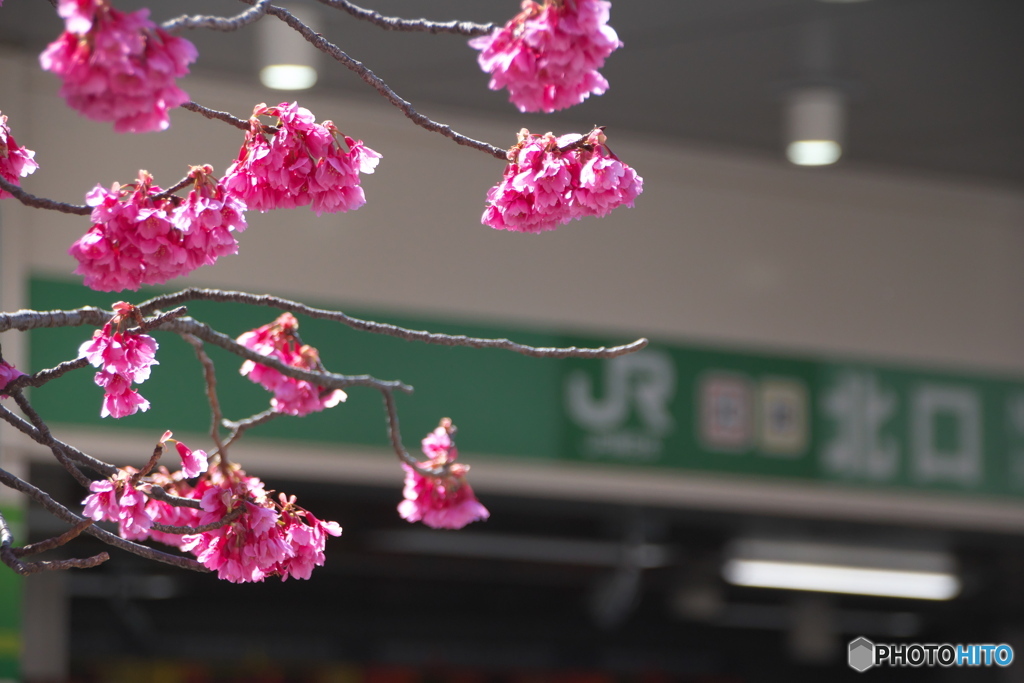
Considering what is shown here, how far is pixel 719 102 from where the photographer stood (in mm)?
5043

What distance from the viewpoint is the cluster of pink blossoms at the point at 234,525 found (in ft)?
4.79

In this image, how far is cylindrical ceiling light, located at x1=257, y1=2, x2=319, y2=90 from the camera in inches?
166

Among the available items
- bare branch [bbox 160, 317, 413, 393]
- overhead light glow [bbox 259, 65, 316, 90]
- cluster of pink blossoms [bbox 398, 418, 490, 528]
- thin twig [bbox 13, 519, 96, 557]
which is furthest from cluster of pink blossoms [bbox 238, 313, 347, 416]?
overhead light glow [bbox 259, 65, 316, 90]

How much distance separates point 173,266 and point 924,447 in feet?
15.5

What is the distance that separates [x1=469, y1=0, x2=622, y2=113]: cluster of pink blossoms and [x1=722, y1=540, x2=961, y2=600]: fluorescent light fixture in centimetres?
541

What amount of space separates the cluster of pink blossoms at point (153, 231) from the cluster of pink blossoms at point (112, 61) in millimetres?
194

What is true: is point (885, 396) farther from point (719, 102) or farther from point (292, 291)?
point (292, 291)

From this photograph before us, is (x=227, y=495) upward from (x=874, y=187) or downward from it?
downward

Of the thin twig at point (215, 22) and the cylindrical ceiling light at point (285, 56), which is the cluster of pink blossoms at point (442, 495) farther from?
the cylindrical ceiling light at point (285, 56)

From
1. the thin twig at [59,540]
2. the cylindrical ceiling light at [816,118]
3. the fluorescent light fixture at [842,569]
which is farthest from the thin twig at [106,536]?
the fluorescent light fixture at [842,569]

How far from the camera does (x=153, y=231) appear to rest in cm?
138

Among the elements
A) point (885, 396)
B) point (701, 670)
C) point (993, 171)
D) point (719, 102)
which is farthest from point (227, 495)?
point (701, 670)

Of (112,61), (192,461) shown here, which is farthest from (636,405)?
(112,61)

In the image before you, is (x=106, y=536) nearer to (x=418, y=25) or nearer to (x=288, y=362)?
(x=288, y=362)
